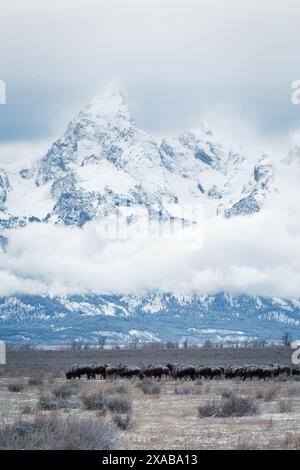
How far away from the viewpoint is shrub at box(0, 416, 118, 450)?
17.2 metres

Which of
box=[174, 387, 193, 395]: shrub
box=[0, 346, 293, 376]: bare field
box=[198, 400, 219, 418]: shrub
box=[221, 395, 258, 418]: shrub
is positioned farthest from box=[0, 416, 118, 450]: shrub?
box=[0, 346, 293, 376]: bare field

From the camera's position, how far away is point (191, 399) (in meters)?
34.4

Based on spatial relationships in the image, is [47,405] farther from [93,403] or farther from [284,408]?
[284,408]

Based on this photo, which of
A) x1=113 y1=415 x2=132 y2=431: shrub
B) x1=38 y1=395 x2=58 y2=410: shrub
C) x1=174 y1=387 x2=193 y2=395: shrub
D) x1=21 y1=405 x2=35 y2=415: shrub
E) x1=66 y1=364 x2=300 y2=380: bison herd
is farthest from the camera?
x1=66 y1=364 x2=300 y2=380: bison herd

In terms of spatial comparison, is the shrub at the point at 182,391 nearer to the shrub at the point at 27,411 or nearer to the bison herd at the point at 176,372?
the shrub at the point at 27,411

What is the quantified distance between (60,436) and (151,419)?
28.2 feet

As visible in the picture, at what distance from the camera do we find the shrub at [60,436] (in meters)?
17.2

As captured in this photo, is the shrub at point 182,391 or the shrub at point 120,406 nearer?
the shrub at point 120,406

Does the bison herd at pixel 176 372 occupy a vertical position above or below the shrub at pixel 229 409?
above

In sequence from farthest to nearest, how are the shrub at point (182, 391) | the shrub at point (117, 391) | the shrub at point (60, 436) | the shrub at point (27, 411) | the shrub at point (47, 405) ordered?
1. the shrub at point (182, 391)
2. the shrub at point (117, 391)
3. the shrub at point (47, 405)
4. the shrub at point (27, 411)
5. the shrub at point (60, 436)

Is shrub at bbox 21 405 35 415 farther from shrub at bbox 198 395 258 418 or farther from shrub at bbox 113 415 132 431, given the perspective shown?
shrub at bbox 198 395 258 418

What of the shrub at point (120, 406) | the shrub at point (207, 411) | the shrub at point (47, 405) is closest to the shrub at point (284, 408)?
the shrub at point (207, 411)
